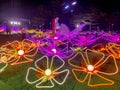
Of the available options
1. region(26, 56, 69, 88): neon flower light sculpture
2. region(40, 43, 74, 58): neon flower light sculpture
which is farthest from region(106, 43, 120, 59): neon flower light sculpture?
region(26, 56, 69, 88): neon flower light sculpture

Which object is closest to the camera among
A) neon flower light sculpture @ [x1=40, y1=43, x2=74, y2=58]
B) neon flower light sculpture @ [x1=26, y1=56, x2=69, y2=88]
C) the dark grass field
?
the dark grass field

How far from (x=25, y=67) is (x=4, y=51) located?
2.68m

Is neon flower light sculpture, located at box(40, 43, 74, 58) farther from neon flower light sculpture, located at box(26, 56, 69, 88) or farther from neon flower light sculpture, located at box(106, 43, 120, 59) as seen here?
neon flower light sculpture, located at box(26, 56, 69, 88)

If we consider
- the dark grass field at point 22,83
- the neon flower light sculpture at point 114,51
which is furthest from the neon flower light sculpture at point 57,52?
the dark grass field at point 22,83

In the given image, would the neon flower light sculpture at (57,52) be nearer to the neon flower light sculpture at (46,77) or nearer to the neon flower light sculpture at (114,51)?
the neon flower light sculpture at (114,51)

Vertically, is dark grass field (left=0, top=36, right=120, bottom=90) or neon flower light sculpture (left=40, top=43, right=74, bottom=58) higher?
neon flower light sculpture (left=40, top=43, right=74, bottom=58)

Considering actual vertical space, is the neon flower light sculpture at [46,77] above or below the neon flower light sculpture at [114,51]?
below

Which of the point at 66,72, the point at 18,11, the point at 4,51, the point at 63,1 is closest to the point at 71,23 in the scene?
the point at 63,1

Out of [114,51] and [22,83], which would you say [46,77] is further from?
[114,51]

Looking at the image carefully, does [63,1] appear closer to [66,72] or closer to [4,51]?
[4,51]

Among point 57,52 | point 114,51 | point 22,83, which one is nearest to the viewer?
point 22,83

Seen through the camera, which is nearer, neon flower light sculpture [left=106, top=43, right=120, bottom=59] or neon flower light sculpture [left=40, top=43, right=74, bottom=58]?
neon flower light sculpture [left=106, top=43, right=120, bottom=59]

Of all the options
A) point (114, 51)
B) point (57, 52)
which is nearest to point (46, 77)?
point (57, 52)

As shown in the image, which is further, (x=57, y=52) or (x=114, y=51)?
(x=57, y=52)
